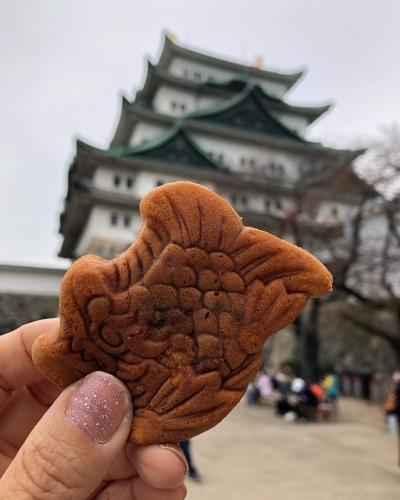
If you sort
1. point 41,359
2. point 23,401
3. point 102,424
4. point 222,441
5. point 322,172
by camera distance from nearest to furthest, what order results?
1. point 102,424
2. point 41,359
3. point 23,401
4. point 222,441
5. point 322,172

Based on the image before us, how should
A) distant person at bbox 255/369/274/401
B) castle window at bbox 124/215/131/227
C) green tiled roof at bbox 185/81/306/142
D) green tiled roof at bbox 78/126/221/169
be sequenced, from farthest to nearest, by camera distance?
green tiled roof at bbox 185/81/306/142
castle window at bbox 124/215/131/227
green tiled roof at bbox 78/126/221/169
distant person at bbox 255/369/274/401

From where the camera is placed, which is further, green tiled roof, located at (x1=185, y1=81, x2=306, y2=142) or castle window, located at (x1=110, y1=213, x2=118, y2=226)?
green tiled roof, located at (x1=185, y1=81, x2=306, y2=142)

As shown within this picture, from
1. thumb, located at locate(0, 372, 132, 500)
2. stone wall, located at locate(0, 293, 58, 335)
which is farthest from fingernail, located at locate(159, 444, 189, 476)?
stone wall, located at locate(0, 293, 58, 335)

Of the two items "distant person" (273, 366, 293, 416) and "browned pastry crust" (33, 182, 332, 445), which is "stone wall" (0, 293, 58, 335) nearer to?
"distant person" (273, 366, 293, 416)

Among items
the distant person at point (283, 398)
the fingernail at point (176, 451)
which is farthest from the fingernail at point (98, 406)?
the distant person at point (283, 398)

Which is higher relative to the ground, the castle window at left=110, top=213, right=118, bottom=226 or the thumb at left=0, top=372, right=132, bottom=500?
the castle window at left=110, top=213, right=118, bottom=226

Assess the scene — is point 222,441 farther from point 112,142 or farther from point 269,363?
point 112,142

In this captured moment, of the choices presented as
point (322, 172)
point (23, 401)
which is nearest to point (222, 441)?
point (23, 401)
